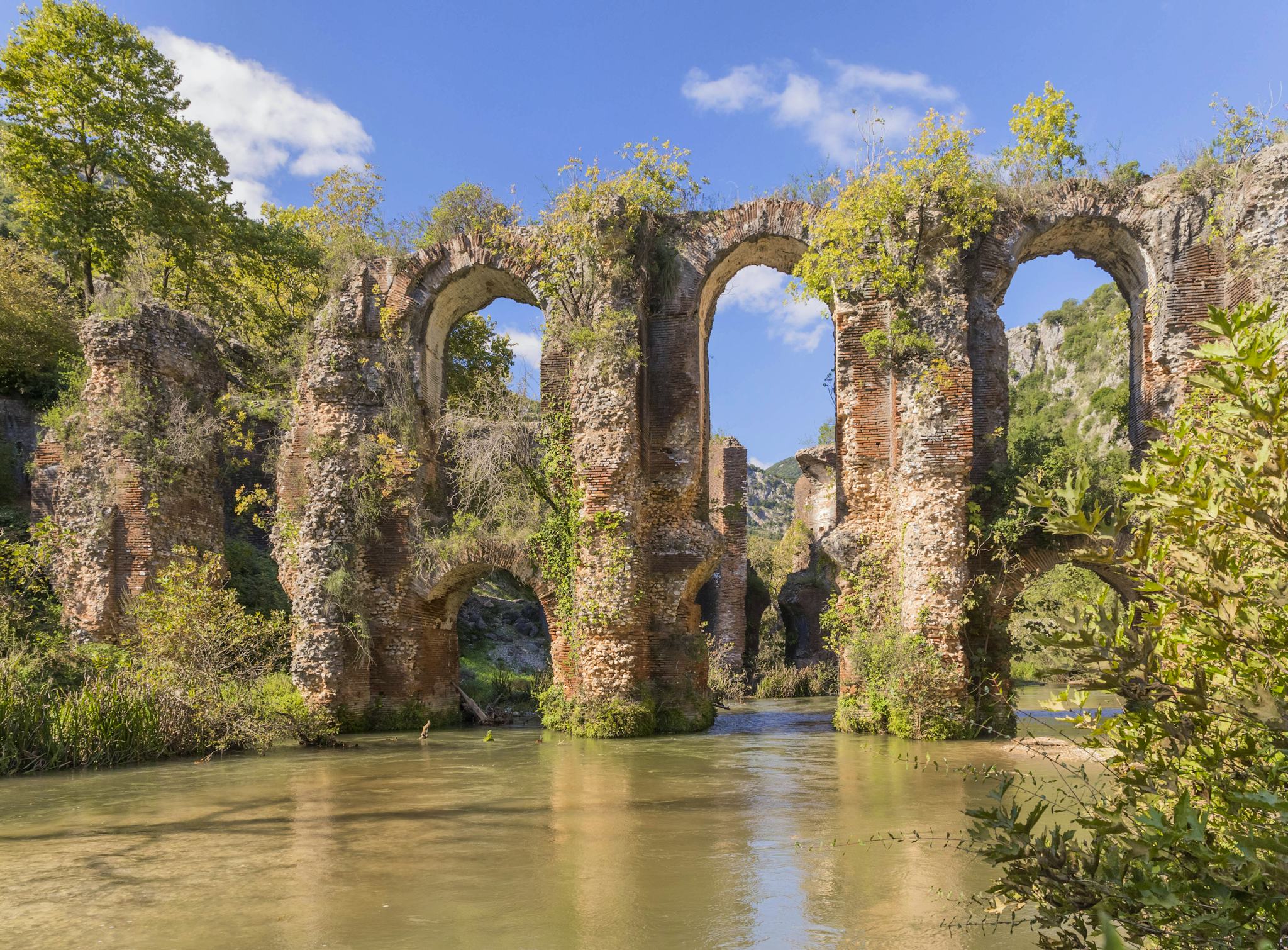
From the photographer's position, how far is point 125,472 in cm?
1523

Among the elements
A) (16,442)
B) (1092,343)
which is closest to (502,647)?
(16,442)

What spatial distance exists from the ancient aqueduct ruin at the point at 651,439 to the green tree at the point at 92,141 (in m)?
4.16

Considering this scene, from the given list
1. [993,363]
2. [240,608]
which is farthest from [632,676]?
[993,363]

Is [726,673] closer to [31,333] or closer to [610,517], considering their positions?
[610,517]

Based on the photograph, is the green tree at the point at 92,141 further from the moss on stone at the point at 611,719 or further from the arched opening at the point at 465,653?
the moss on stone at the point at 611,719

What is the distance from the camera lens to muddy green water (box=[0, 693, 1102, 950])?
17.0 feet

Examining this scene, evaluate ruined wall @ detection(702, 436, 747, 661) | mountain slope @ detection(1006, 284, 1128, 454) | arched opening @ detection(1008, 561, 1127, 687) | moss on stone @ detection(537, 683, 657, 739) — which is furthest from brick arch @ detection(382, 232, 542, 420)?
mountain slope @ detection(1006, 284, 1128, 454)

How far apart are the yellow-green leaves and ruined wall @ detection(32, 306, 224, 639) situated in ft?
38.5

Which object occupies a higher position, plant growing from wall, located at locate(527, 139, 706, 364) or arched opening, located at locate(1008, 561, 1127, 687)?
plant growing from wall, located at locate(527, 139, 706, 364)

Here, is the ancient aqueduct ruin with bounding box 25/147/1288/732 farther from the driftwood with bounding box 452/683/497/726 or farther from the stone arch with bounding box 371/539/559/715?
the driftwood with bounding box 452/683/497/726

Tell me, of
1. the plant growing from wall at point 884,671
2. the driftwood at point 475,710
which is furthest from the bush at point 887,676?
the driftwood at point 475,710

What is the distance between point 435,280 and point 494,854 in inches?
441

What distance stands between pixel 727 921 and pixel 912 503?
8.62 m

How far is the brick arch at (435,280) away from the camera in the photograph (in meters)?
15.3
